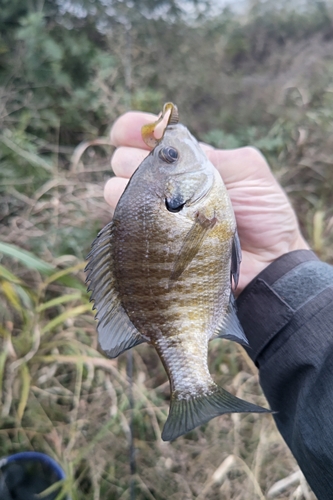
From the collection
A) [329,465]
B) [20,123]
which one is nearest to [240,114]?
[20,123]

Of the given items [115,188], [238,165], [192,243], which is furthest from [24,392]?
[238,165]

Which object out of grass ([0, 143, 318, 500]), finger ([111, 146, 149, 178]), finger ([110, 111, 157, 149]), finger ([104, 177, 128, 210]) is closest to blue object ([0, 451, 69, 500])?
grass ([0, 143, 318, 500])

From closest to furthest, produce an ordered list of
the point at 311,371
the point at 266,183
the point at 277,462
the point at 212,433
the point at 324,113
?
1. the point at 311,371
2. the point at 266,183
3. the point at 277,462
4. the point at 212,433
5. the point at 324,113

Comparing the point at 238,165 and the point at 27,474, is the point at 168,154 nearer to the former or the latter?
the point at 238,165

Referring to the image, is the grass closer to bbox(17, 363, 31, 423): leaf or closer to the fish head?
bbox(17, 363, 31, 423): leaf

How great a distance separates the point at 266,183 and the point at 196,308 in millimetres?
758

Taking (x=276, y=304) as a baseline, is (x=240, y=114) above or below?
above

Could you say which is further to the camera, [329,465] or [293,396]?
[293,396]

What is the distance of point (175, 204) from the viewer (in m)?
1.04

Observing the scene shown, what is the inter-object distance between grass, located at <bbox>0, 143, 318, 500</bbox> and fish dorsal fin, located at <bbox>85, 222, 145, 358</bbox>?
0.65 metres

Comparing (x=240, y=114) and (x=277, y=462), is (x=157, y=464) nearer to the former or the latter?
(x=277, y=462)

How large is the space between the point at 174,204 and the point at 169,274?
19 centimetres

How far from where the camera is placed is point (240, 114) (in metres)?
3.14

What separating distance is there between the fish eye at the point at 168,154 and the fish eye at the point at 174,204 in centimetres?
12
